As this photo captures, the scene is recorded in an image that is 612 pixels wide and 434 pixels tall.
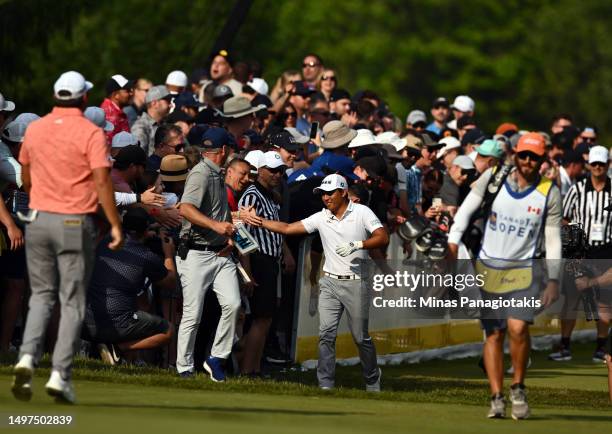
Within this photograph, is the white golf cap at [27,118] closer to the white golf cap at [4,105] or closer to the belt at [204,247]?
the white golf cap at [4,105]

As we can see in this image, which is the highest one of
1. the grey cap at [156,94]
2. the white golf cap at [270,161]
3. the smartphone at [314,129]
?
the grey cap at [156,94]

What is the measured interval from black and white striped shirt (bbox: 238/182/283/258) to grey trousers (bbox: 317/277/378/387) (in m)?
0.71

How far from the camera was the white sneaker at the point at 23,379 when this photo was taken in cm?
1247

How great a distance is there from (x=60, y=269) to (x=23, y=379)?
2.90 ft

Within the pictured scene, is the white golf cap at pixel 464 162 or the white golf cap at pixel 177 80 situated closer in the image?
the white golf cap at pixel 464 162

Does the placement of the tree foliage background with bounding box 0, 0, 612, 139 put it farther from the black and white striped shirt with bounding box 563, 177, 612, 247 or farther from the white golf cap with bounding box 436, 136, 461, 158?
the black and white striped shirt with bounding box 563, 177, 612, 247

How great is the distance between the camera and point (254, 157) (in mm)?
17562

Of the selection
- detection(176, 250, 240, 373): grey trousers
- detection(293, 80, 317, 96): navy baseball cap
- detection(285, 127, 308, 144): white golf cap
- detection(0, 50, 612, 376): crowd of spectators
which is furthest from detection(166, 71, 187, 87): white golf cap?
detection(176, 250, 240, 373): grey trousers

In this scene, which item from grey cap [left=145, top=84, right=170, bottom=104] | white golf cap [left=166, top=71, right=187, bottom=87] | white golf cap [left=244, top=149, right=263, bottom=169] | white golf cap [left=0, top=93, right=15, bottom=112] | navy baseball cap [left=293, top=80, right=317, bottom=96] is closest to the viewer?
white golf cap [left=0, top=93, right=15, bottom=112]

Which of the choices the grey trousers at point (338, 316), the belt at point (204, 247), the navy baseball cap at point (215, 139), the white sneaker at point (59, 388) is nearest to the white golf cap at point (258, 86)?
the grey trousers at point (338, 316)

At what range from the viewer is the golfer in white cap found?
16.8m

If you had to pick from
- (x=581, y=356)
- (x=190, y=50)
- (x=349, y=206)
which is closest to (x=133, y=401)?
(x=349, y=206)

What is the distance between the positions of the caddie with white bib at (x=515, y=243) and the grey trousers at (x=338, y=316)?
253 centimetres

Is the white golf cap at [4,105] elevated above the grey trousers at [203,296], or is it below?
above
